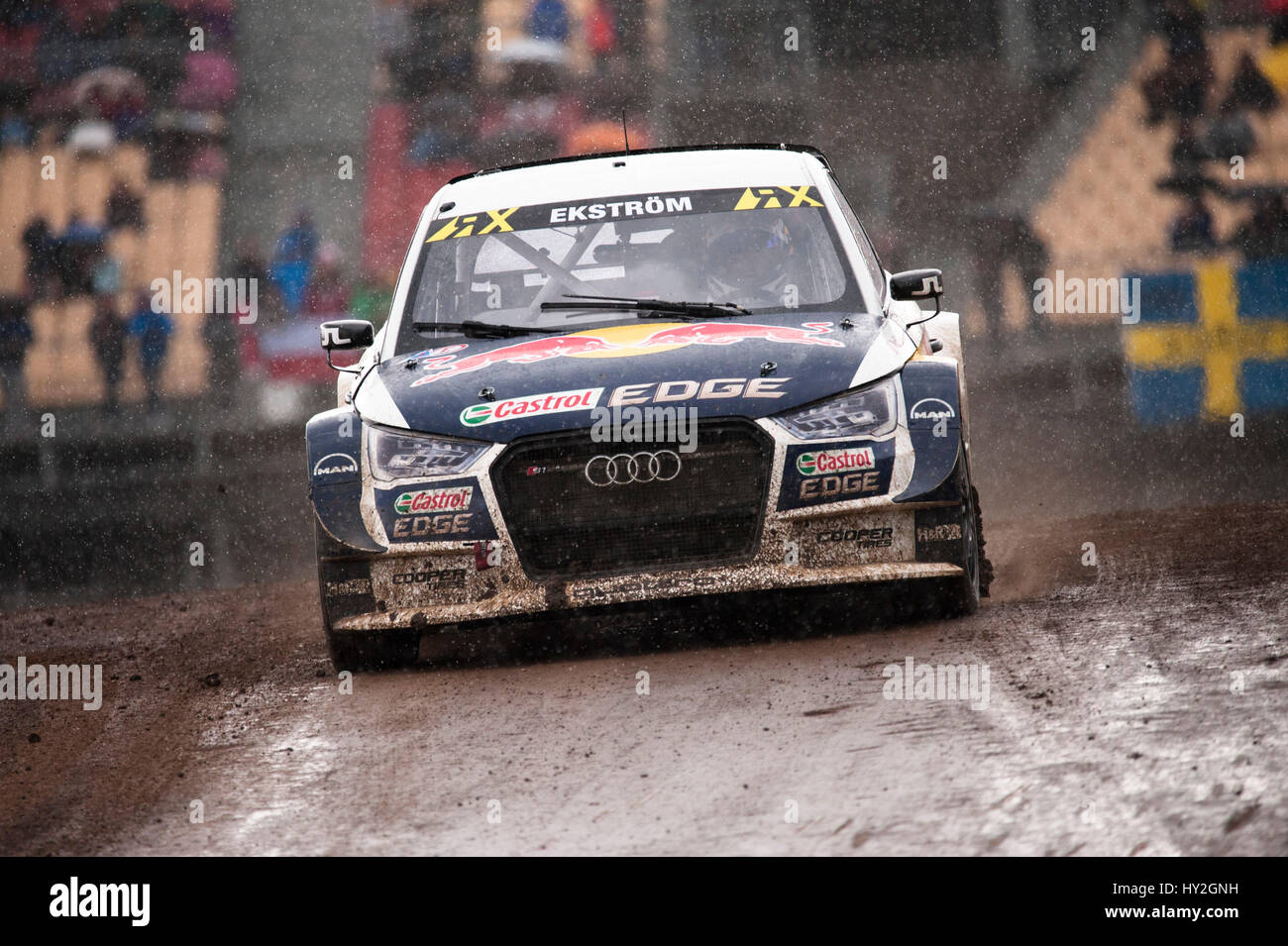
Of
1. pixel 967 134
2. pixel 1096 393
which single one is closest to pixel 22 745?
pixel 1096 393

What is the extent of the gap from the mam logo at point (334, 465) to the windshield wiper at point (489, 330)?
85 centimetres

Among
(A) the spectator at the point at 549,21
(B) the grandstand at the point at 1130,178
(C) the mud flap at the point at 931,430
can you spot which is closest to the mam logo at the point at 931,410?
(C) the mud flap at the point at 931,430

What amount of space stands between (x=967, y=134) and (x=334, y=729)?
52.7 feet

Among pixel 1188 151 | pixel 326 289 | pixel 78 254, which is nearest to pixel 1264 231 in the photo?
pixel 1188 151

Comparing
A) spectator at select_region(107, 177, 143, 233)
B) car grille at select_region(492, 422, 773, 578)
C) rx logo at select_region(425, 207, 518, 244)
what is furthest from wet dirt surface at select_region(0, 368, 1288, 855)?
spectator at select_region(107, 177, 143, 233)

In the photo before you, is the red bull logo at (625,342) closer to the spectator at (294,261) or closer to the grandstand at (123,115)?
the spectator at (294,261)

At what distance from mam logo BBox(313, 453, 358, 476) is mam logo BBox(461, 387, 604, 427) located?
1.46 feet

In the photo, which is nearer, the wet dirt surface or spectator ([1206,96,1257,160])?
the wet dirt surface

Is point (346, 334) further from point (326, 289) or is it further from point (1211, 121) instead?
point (1211, 121)

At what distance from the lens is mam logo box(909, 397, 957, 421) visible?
613cm

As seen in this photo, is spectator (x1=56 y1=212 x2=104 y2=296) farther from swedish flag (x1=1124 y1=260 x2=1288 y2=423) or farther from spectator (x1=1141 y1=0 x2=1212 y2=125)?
spectator (x1=1141 y1=0 x2=1212 y2=125)

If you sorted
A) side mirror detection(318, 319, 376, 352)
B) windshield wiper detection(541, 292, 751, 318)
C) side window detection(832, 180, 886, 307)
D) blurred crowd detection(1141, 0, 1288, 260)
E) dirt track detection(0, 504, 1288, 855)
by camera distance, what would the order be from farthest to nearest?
1. blurred crowd detection(1141, 0, 1288, 260)
2. side window detection(832, 180, 886, 307)
3. side mirror detection(318, 319, 376, 352)
4. windshield wiper detection(541, 292, 751, 318)
5. dirt track detection(0, 504, 1288, 855)

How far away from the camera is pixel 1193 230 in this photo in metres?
16.5
